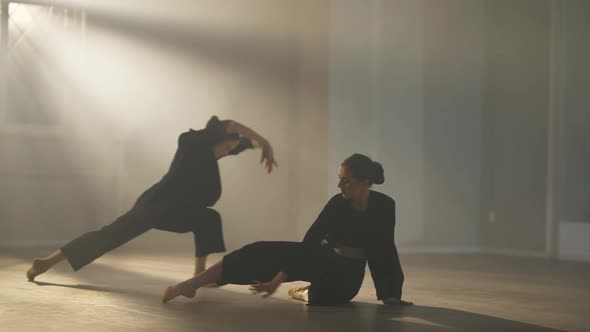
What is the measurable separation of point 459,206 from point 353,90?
54.5 inches

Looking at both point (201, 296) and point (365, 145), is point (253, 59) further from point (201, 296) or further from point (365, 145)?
point (201, 296)

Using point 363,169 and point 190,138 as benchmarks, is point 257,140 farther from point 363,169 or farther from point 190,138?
point 363,169

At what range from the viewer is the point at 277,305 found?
4.02 m

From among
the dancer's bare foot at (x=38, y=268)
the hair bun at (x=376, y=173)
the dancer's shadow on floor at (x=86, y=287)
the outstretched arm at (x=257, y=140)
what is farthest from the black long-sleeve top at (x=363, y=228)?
the dancer's bare foot at (x=38, y=268)

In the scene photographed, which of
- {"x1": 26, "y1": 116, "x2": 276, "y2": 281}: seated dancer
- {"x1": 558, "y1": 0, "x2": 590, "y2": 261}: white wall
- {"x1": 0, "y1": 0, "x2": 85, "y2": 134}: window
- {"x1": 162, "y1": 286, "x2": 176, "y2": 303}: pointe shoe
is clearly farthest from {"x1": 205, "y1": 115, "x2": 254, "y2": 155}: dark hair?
{"x1": 0, "y1": 0, "x2": 85, "y2": 134}: window

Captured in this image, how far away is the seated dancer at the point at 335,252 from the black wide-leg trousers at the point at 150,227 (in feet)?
2.34

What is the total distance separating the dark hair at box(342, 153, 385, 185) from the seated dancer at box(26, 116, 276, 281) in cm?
85

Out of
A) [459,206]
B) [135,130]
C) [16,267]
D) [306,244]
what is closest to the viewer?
[306,244]

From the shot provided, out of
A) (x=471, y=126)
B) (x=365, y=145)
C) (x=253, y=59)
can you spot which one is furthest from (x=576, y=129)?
(x=253, y=59)

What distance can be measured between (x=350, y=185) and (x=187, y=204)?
103 centimetres

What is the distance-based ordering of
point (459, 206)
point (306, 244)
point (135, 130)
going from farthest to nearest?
point (135, 130), point (459, 206), point (306, 244)

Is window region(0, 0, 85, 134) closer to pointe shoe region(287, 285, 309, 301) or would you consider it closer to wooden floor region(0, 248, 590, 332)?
wooden floor region(0, 248, 590, 332)

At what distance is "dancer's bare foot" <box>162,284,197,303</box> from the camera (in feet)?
12.9

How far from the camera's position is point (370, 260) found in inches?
158
